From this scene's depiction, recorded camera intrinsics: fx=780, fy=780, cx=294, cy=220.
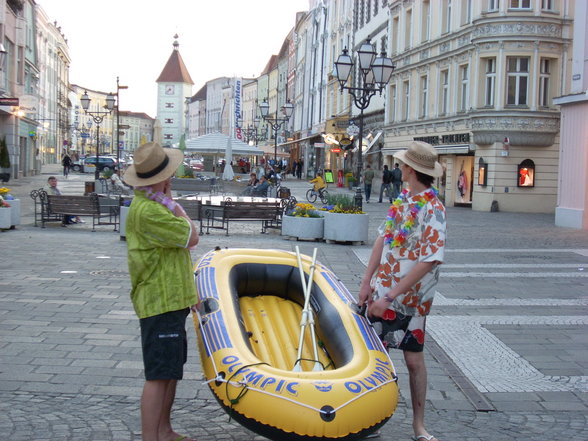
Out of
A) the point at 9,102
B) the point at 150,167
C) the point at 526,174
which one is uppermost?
the point at 9,102

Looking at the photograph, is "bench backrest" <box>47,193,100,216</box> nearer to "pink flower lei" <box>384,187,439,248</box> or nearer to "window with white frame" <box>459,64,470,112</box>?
"pink flower lei" <box>384,187,439,248</box>

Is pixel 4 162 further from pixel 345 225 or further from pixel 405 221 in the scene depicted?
pixel 405 221

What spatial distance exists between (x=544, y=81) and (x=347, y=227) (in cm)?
1595

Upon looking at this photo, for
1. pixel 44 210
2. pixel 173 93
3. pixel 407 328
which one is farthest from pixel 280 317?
pixel 173 93

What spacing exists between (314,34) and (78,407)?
64605 millimetres

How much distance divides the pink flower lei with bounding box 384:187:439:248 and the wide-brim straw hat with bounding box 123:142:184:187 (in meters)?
1.36

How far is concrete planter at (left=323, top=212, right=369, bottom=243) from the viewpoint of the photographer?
50.1 feet

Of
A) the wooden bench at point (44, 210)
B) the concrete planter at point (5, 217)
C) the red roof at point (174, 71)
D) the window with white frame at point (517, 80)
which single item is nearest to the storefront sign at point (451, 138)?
the window with white frame at point (517, 80)

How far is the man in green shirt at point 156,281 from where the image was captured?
426cm

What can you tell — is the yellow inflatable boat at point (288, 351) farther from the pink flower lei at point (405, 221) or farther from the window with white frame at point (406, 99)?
the window with white frame at point (406, 99)

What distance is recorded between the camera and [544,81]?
92.2 feet

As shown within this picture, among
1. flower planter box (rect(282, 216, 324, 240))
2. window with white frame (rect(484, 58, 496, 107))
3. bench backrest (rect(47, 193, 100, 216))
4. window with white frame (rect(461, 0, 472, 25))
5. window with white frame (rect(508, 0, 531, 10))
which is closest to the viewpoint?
flower planter box (rect(282, 216, 324, 240))

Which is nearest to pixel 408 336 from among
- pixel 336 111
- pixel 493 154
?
pixel 493 154

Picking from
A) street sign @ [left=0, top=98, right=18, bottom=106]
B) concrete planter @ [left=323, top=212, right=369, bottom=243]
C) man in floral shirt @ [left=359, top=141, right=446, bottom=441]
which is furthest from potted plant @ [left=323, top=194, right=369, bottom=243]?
street sign @ [left=0, top=98, right=18, bottom=106]
